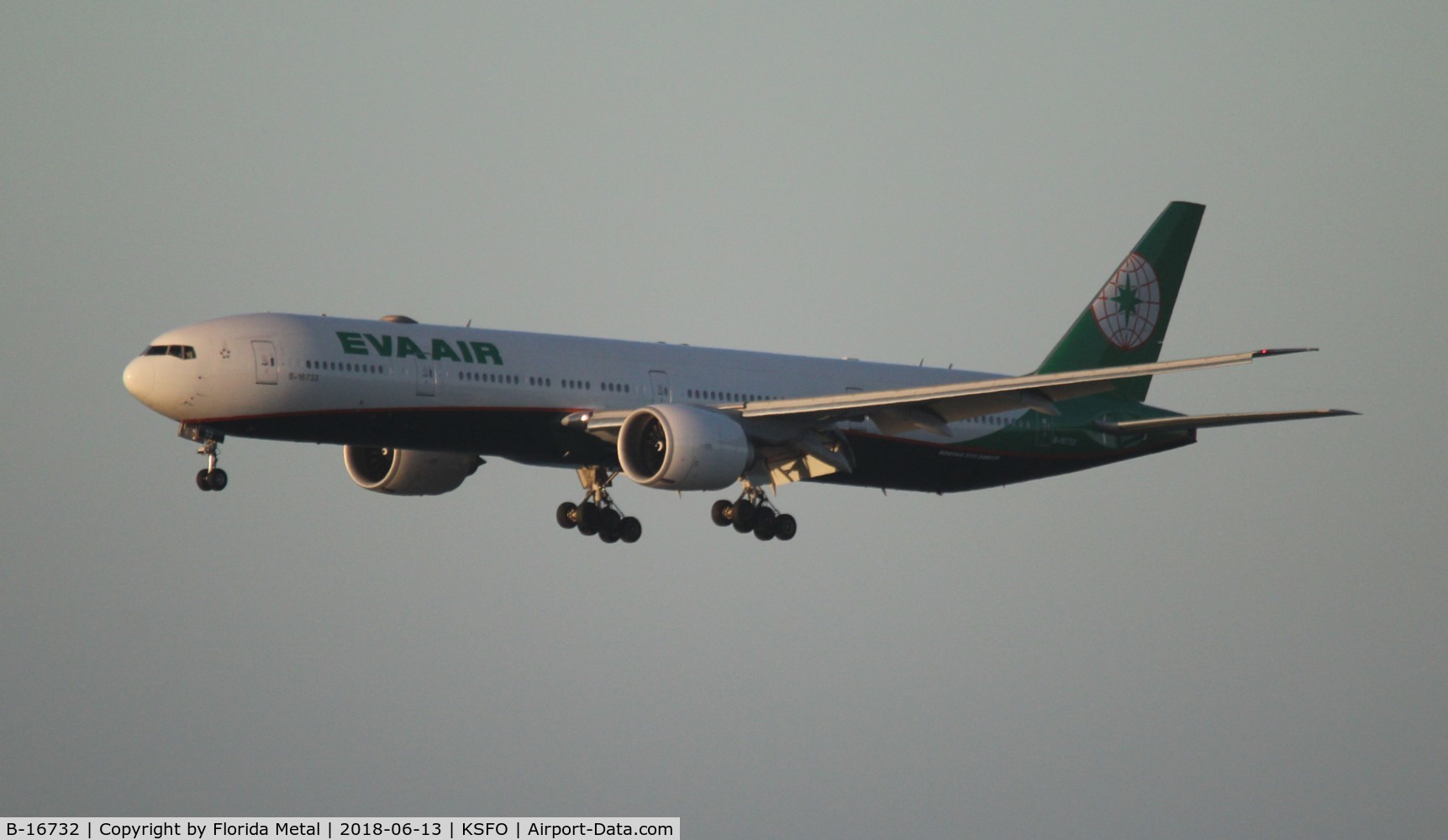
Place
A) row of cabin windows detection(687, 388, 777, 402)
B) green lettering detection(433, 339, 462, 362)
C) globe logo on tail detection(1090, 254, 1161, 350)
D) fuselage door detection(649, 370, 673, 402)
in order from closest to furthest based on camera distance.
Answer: green lettering detection(433, 339, 462, 362) < fuselage door detection(649, 370, 673, 402) < row of cabin windows detection(687, 388, 777, 402) < globe logo on tail detection(1090, 254, 1161, 350)

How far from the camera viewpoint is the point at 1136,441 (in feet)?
207

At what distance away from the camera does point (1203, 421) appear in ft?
192

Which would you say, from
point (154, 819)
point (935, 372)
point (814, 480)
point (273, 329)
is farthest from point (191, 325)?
point (935, 372)

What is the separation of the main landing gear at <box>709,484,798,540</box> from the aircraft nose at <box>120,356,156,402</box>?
16.3 m

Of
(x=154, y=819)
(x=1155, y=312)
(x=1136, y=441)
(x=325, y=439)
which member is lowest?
(x=154, y=819)

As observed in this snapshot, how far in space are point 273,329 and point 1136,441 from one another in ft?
87.9

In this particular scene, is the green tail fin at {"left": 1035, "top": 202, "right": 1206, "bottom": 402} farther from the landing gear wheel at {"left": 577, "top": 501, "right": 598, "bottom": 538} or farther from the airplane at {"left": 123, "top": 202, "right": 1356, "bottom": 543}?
the landing gear wheel at {"left": 577, "top": 501, "right": 598, "bottom": 538}

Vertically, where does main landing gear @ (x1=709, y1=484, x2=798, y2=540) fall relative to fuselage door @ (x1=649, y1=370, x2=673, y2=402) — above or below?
below

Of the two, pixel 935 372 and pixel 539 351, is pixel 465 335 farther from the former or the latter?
pixel 935 372

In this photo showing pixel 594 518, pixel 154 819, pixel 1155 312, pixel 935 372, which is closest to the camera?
pixel 154 819

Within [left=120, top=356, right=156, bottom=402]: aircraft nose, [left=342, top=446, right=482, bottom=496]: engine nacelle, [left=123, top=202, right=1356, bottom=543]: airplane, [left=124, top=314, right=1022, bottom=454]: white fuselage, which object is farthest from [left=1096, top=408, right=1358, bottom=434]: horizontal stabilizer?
[left=120, top=356, right=156, bottom=402]: aircraft nose

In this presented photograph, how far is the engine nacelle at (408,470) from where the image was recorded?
191 feet

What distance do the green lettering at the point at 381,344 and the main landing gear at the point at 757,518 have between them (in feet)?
37.2

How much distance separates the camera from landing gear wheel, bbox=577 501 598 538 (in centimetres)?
5791
